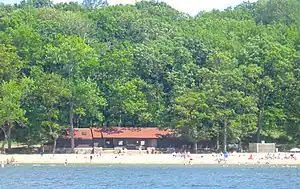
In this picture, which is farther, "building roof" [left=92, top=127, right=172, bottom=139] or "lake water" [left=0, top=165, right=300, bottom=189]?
"building roof" [left=92, top=127, right=172, bottom=139]

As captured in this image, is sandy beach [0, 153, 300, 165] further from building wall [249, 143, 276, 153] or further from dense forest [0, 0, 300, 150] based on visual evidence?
dense forest [0, 0, 300, 150]

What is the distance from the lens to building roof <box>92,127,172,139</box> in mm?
89988

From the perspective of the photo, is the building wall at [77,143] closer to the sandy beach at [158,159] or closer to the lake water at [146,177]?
the sandy beach at [158,159]

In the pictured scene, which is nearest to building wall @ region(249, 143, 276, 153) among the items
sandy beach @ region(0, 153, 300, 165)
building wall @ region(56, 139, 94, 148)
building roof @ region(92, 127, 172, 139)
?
sandy beach @ region(0, 153, 300, 165)

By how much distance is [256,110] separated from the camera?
88000 mm

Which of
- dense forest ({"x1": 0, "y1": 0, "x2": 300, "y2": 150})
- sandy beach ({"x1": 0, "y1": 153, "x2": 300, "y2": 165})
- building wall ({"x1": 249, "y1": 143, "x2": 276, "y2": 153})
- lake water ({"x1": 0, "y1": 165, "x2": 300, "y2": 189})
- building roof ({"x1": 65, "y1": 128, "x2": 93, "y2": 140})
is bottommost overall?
lake water ({"x1": 0, "y1": 165, "x2": 300, "y2": 189})

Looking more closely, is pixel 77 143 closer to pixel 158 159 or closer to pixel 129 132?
pixel 129 132

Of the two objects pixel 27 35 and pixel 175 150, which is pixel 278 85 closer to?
pixel 175 150

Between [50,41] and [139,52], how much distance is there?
452 inches

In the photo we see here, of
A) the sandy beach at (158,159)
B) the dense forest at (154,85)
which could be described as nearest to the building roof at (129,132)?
the dense forest at (154,85)

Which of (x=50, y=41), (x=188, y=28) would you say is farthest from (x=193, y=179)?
(x=188, y=28)

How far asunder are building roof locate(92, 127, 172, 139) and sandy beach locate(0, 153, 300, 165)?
691 centimetres

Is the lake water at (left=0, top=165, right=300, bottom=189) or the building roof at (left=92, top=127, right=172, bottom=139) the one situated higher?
the building roof at (left=92, top=127, right=172, bottom=139)

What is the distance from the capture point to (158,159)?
269ft
